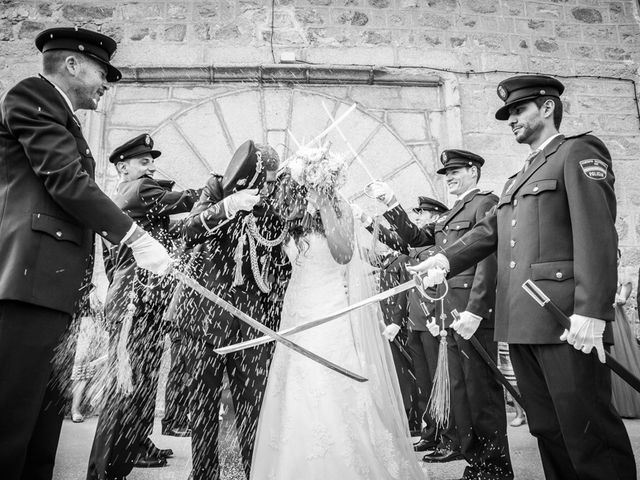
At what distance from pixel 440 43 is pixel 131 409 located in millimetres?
5588

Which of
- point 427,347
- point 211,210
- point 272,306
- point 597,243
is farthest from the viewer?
point 427,347

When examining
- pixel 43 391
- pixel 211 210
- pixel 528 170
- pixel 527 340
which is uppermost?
pixel 528 170

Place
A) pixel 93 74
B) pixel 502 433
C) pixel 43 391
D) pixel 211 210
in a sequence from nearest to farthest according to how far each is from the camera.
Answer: pixel 43 391 < pixel 93 74 < pixel 211 210 < pixel 502 433

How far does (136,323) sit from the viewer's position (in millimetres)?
3430

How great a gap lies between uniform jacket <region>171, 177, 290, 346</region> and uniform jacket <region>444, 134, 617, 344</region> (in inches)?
49.8

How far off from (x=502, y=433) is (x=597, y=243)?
1677mm

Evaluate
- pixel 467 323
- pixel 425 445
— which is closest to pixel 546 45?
pixel 467 323

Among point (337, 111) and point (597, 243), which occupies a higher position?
point (337, 111)

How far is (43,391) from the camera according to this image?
196 cm

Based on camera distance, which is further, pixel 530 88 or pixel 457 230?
pixel 457 230

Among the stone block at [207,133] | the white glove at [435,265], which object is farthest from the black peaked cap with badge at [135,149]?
the stone block at [207,133]

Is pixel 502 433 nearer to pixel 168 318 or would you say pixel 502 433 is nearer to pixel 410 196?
pixel 168 318

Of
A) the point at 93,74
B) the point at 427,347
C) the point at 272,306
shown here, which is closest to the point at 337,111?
the point at 427,347

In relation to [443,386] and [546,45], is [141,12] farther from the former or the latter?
[443,386]
